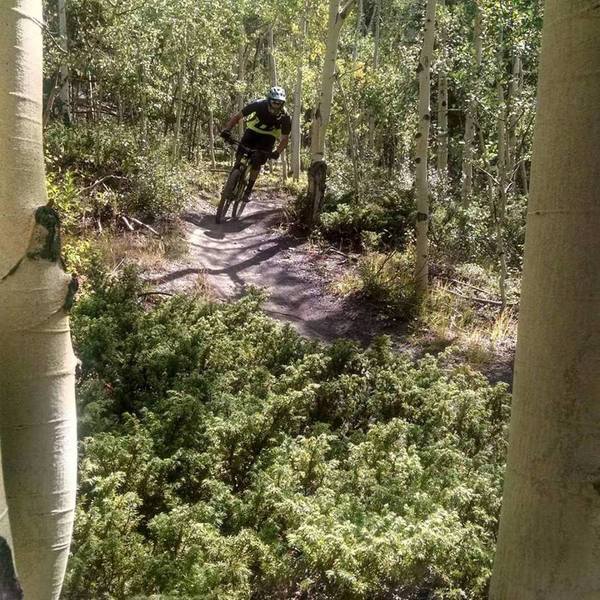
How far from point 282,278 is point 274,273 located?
0.18 meters

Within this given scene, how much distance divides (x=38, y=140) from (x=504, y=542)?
4.84 feet

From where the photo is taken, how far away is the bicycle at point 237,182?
31.4 ft

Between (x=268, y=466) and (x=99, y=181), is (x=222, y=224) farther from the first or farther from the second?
(x=268, y=466)

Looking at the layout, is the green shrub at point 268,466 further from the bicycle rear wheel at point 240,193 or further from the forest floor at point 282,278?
the bicycle rear wheel at point 240,193

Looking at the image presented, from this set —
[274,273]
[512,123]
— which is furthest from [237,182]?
[512,123]

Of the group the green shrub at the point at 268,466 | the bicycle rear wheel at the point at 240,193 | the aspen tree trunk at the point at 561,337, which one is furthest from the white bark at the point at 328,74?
the aspen tree trunk at the point at 561,337

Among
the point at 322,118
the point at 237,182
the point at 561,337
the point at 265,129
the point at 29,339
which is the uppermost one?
the point at 322,118

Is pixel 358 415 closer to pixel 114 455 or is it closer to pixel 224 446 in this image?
pixel 224 446

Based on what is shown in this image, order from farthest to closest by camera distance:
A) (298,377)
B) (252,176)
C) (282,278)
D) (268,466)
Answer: (252,176) < (282,278) < (298,377) < (268,466)

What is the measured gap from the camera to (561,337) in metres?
1.15

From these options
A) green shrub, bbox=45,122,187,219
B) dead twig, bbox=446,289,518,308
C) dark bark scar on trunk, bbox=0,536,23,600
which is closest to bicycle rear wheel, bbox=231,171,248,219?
green shrub, bbox=45,122,187,219

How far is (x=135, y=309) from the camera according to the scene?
5.21 m

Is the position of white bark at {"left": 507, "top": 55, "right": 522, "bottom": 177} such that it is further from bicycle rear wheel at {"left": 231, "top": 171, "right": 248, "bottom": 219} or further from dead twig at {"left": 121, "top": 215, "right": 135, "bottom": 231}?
dead twig at {"left": 121, "top": 215, "right": 135, "bottom": 231}

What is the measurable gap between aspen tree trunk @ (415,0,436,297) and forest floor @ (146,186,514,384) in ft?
2.80
